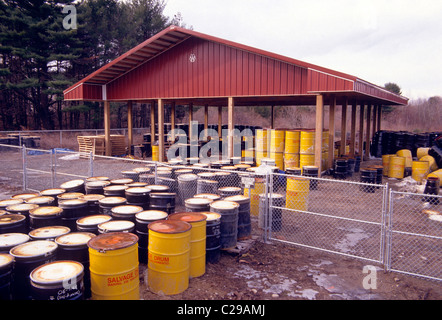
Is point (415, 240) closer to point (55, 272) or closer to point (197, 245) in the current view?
point (197, 245)

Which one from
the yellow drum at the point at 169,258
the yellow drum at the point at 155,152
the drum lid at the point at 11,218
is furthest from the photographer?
the yellow drum at the point at 155,152

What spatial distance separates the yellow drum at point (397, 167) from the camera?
1570 centimetres

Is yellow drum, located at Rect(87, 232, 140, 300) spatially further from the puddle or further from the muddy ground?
the puddle

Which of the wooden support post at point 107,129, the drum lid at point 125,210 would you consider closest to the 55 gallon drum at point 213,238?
the drum lid at point 125,210

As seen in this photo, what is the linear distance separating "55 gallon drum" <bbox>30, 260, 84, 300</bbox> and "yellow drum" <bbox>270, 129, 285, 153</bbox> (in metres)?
11.2

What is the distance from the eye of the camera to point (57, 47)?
29.0 metres

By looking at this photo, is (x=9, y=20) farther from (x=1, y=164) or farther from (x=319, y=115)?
(x=319, y=115)

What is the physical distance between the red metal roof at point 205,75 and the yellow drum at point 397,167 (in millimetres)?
3053

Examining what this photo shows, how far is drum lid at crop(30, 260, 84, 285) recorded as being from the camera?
3863 millimetres

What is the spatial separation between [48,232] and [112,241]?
141 centimetres

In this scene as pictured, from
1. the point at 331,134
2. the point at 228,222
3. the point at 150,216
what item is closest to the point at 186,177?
the point at 228,222

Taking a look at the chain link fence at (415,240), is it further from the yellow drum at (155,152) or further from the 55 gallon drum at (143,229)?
the yellow drum at (155,152)

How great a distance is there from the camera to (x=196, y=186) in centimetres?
966

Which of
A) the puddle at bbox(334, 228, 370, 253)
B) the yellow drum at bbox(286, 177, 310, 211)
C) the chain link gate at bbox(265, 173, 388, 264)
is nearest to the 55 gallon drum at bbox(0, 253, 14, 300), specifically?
the chain link gate at bbox(265, 173, 388, 264)
